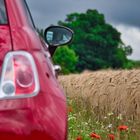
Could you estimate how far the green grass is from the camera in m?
8.58

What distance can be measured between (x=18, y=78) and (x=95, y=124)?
6.89 m

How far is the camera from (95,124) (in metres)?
10.5

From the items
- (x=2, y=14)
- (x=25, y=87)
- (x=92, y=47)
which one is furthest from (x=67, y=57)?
(x=25, y=87)

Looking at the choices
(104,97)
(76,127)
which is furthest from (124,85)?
(76,127)

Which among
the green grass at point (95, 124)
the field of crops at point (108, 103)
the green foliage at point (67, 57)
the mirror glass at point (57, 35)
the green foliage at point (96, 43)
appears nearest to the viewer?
the mirror glass at point (57, 35)

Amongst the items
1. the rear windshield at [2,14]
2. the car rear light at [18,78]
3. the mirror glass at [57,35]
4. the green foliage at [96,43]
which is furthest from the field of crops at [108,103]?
the green foliage at [96,43]

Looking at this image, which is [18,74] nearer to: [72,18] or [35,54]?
[35,54]

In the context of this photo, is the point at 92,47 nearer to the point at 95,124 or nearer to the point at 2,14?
the point at 95,124

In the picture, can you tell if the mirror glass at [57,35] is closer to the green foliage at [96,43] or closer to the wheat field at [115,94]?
the wheat field at [115,94]

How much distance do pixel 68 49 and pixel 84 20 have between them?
4888mm

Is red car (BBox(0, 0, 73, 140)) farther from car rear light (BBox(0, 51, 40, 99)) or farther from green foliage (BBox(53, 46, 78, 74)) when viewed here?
green foliage (BBox(53, 46, 78, 74))

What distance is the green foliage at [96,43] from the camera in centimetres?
9606

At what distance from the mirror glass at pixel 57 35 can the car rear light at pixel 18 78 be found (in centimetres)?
174

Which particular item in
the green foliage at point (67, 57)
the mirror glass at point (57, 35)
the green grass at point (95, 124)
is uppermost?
the mirror glass at point (57, 35)
